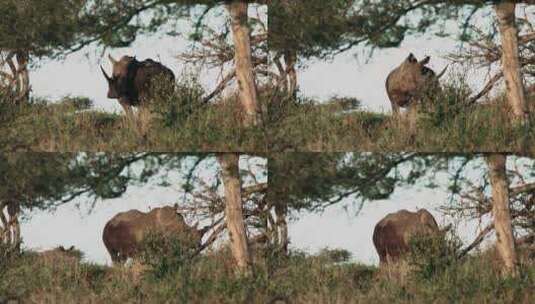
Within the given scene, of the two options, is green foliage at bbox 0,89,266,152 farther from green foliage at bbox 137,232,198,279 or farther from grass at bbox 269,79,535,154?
green foliage at bbox 137,232,198,279

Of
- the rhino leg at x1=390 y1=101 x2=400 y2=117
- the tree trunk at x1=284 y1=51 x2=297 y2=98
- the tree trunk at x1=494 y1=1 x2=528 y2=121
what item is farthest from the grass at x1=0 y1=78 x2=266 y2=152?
the tree trunk at x1=494 y1=1 x2=528 y2=121

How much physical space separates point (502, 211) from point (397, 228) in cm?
126

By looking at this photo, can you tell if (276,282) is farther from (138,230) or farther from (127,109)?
(127,109)

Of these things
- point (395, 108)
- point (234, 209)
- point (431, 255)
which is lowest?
point (431, 255)

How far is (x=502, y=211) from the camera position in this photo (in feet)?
62.3

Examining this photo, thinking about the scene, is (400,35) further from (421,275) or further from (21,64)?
(21,64)

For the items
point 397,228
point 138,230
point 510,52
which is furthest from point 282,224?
point 510,52

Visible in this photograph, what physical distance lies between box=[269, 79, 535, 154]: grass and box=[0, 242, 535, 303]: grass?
1296mm

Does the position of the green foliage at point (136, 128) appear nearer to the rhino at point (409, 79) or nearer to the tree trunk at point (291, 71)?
the tree trunk at point (291, 71)

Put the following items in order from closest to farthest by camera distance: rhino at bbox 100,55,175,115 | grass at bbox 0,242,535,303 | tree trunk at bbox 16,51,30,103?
grass at bbox 0,242,535,303
rhino at bbox 100,55,175,115
tree trunk at bbox 16,51,30,103

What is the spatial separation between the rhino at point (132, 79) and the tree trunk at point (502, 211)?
402cm

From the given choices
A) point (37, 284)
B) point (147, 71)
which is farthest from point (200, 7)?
point (37, 284)

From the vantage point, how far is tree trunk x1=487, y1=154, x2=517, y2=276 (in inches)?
Result: 741

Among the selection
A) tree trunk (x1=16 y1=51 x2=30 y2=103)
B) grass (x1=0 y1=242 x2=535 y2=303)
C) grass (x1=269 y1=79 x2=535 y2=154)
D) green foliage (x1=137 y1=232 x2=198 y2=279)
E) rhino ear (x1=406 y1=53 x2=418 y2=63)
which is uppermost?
tree trunk (x1=16 y1=51 x2=30 y2=103)
